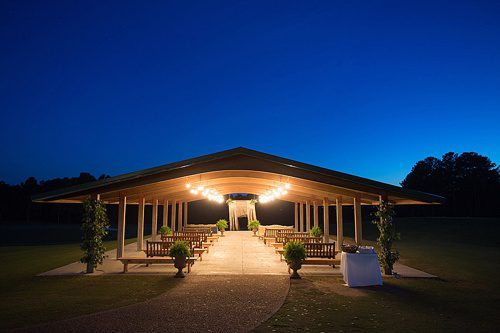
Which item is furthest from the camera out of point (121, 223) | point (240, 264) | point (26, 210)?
point (26, 210)

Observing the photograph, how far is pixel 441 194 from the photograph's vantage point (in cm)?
4528

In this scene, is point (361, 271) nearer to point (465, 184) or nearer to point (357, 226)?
point (357, 226)

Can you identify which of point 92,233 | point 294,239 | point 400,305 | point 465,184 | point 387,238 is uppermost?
point 465,184

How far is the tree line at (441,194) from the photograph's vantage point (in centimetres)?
4325

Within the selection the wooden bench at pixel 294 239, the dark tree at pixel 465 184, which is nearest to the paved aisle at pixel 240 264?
the wooden bench at pixel 294 239

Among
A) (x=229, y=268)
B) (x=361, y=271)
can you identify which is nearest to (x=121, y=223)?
(x=229, y=268)

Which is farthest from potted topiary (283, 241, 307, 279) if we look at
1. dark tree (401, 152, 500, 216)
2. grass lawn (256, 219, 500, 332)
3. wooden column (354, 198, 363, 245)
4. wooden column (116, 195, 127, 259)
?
dark tree (401, 152, 500, 216)

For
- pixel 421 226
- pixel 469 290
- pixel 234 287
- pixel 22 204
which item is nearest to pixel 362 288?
pixel 469 290

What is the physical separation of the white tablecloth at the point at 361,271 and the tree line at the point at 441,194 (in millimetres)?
38963

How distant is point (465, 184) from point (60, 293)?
48.0 meters

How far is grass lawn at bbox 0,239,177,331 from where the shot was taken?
5.77 metres

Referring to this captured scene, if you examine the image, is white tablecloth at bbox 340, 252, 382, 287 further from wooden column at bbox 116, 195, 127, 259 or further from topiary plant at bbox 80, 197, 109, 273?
wooden column at bbox 116, 195, 127, 259

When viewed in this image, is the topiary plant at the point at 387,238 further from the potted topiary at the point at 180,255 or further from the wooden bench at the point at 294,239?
the potted topiary at the point at 180,255

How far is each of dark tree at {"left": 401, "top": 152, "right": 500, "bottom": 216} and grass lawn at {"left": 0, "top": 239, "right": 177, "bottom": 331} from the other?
146 feet
